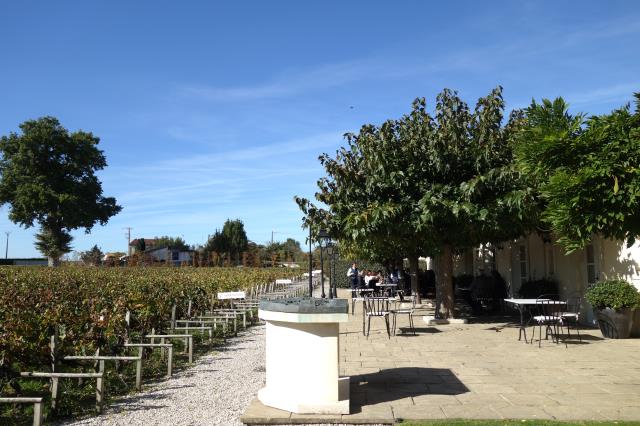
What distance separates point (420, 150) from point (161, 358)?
682 centimetres

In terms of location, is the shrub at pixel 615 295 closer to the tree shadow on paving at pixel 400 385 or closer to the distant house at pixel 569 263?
the distant house at pixel 569 263

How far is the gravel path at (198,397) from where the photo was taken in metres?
5.48

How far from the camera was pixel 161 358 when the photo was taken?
355 inches

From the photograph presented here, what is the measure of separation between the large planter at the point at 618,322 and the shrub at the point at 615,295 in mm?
136

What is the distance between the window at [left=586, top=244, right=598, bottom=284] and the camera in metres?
11.9

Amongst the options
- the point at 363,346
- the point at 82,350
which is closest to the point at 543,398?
the point at 363,346

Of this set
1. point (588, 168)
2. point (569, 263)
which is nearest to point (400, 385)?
point (588, 168)

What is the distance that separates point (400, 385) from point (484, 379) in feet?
3.82

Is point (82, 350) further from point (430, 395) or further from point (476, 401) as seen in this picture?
point (476, 401)

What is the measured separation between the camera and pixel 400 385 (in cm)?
659

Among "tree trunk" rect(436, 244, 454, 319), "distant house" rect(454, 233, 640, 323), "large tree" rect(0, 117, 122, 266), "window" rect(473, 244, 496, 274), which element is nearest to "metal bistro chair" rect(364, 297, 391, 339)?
"tree trunk" rect(436, 244, 454, 319)

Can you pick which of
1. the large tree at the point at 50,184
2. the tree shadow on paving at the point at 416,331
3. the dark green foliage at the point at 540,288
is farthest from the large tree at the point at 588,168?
the large tree at the point at 50,184

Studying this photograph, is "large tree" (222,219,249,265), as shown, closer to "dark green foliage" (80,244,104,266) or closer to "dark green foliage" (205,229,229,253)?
"dark green foliage" (205,229,229,253)

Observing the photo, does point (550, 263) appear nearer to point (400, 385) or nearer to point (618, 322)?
point (618, 322)
